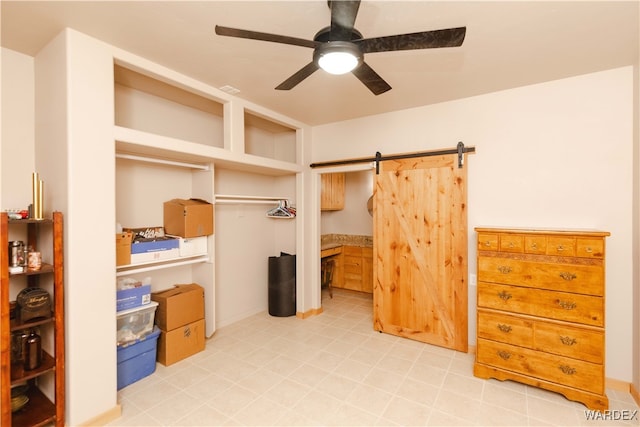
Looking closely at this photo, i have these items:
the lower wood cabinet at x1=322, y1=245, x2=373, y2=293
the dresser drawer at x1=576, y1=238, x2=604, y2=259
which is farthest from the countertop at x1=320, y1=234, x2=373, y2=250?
the dresser drawer at x1=576, y1=238, x2=604, y2=259

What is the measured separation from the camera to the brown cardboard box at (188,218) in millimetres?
2844

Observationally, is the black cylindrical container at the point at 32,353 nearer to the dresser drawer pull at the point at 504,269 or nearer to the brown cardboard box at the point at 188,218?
the brown cardboard box at the point at 188,218

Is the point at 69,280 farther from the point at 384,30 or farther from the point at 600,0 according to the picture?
the point at 600,0

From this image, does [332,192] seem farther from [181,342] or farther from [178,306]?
[181,342]

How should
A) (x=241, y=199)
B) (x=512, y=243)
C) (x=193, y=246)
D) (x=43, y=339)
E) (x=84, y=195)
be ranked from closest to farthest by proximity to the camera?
1. (x=84, y=195)
2. (x=43, y=339)
3. (x=512, y=243)
4. (x=193, y=246)
5. (x=241, y=199)

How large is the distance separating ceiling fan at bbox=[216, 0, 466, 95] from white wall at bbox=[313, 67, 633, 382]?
6.07 feet

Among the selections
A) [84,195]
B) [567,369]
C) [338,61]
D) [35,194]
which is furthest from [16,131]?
[567,369]

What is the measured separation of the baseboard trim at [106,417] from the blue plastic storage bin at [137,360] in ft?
1.19

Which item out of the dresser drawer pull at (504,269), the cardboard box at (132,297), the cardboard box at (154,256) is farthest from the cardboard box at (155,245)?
the dresser drawer pull at (504,269)

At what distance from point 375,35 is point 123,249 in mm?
2482

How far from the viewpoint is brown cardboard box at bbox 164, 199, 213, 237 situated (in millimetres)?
2844

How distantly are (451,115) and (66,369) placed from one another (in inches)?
153

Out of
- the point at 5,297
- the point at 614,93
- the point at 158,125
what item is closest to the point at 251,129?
the point at 158,125

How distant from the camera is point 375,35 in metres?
1.97
